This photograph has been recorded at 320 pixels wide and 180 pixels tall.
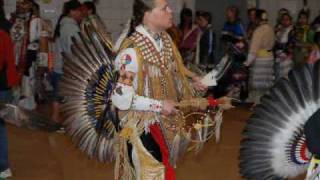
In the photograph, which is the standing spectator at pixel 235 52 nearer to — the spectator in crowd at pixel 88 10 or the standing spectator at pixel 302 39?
the standing spectator at pixel 302 39

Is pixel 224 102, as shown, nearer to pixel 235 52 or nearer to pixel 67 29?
pixel 67 29

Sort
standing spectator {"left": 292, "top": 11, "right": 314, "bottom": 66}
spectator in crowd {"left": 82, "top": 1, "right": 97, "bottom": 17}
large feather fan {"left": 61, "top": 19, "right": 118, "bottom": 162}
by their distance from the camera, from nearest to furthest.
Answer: large feather fan {"left": 61, "top": 19, "right": 118, "bottom": 162} < spectator in crowd {"left": 82, "top": 1, "right": 97, "bottom": 17} < standing spectator {"left": 292, "top": 11, "right": 314, "bottom": 66}

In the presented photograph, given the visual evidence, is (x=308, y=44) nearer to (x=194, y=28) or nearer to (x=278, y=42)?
(x=278, y=42)

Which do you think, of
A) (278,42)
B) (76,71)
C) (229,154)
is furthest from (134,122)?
(278,42)

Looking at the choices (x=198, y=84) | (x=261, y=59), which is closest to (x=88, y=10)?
(x=261, y=59)

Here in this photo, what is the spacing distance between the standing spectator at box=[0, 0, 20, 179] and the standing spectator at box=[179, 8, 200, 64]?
397cm

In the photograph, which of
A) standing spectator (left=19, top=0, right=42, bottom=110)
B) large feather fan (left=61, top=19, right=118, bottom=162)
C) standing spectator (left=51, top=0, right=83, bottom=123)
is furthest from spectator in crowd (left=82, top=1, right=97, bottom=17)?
large feather fan (left=61, top=19, right=118, bottom=162)

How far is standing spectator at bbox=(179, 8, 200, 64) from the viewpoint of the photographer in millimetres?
9945

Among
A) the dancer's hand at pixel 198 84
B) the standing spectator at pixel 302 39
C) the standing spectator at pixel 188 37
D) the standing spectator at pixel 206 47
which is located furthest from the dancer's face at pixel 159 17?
the standing spectator at pixel 206 47

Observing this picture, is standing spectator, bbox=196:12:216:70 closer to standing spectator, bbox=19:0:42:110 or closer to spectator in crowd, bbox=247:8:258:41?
spectator in crowd, bbox=247:8:258:41

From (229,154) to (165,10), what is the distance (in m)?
3.57

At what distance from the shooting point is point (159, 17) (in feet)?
12.6

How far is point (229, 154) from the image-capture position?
7184mm

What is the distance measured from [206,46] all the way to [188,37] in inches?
13.0
